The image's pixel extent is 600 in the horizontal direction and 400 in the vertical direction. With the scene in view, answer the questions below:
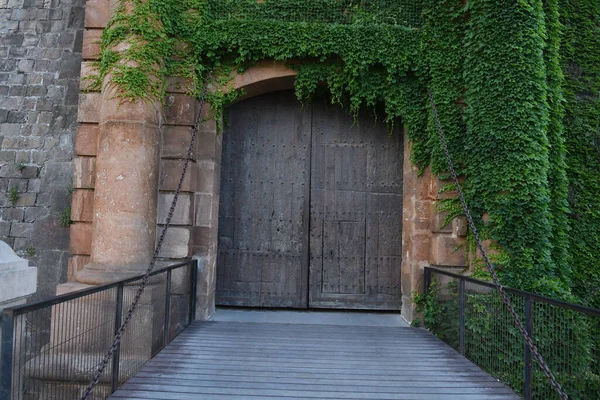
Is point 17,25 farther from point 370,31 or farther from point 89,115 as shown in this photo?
point 370,31

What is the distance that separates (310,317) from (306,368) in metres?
2.05

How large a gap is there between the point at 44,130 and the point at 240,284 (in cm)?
352

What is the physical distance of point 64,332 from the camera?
321cm

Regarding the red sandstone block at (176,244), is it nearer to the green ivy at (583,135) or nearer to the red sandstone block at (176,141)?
the red sandstone block at (176,141)

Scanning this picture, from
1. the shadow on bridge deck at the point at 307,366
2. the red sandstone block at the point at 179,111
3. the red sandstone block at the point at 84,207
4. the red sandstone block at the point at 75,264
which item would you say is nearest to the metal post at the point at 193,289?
the shadow on bridge deck at the point at 307,366

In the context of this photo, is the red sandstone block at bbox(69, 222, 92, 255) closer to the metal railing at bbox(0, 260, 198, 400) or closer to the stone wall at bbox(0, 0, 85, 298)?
the stone wall at bbox(0, 0, 85, 298)

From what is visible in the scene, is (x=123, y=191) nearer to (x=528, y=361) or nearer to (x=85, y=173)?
(x=85, y=173)

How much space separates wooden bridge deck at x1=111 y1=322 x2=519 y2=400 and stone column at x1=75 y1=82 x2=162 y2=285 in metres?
1.08

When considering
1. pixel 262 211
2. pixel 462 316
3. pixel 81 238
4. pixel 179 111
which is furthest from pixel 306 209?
pixel 81 238

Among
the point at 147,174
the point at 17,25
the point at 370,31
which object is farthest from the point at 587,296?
the point at 17,25

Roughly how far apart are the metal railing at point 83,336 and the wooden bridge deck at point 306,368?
0.66 ft

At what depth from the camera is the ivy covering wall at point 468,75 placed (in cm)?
513

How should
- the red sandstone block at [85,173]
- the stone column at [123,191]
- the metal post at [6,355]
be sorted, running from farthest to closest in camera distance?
the red sandstone block at [85,173] < the stone column at [123,191] < the metal post at [6,355]

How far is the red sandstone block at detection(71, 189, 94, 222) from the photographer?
218 inches
